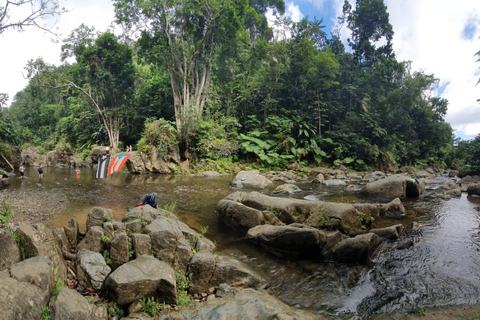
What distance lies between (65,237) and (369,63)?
4368 centimetres

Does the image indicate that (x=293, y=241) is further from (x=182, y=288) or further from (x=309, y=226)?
(x=182, y=288)

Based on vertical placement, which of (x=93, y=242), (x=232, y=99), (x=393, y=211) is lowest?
(x=93, y=242)

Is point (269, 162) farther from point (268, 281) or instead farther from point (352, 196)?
point (268, 281)

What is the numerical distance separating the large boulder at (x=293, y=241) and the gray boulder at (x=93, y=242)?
3345 mm

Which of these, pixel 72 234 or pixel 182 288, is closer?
pixel 182 288

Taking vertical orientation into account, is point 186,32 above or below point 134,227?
above

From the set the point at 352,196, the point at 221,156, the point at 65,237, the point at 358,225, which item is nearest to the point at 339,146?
the point at 221,156

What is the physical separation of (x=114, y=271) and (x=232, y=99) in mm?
25024

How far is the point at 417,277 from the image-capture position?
4.29 metres

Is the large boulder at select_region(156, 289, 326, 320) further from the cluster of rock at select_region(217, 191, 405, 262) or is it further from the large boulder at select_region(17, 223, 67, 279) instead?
the cluster of rock at select_region(217, 191, 405, 262)

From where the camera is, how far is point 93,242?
156 inches

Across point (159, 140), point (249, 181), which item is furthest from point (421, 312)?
point (159, 140)

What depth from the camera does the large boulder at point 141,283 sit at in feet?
10.0

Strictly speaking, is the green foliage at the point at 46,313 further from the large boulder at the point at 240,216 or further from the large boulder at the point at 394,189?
the large boulder at the point at 394,189
